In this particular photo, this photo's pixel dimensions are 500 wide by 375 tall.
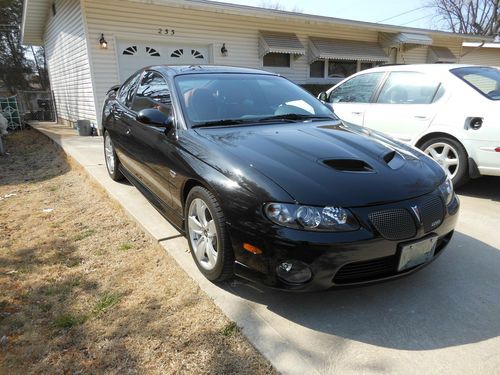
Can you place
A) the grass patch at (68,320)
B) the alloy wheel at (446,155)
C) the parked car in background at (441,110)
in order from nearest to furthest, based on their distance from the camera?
the grass patch at (68,320)
the parked car in background at (441,110)
the alloy wheel at (446,155)

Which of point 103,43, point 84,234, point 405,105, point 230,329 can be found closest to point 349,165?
point 230,329

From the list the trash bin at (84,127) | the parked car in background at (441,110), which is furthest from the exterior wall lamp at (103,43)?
the parked car in background at (441,110)

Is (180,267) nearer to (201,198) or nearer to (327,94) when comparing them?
(201,198)

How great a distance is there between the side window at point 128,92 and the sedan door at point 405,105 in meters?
3.17

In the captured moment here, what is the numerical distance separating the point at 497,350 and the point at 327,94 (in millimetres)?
4675

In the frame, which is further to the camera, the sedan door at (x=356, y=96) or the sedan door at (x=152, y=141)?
the sedan door at (x=356, y=96)

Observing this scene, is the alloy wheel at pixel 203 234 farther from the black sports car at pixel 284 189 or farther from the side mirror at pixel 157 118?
the side mirror at pixel 157 118

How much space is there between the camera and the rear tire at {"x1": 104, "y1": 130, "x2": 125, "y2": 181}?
16.4ft

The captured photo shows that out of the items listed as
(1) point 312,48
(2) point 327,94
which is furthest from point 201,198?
(1) point 312,48

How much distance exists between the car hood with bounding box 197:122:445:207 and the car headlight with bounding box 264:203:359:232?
4 centimetres

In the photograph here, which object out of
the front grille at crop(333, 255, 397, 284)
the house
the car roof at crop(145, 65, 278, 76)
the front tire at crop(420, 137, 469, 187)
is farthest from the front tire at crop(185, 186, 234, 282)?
the house

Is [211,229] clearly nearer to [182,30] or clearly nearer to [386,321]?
[386,321]

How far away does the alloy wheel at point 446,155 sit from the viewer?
4.55 meters

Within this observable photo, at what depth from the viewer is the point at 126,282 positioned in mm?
2834
